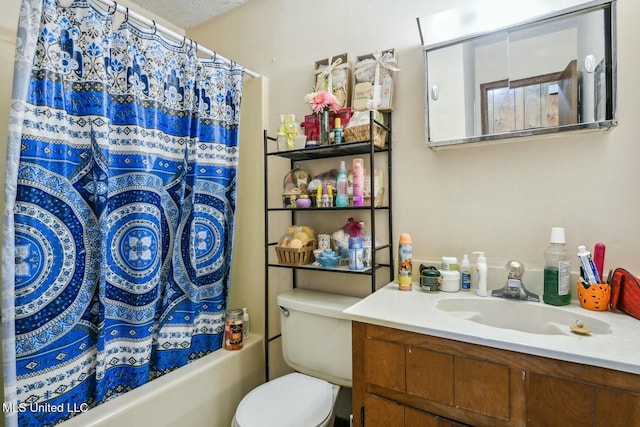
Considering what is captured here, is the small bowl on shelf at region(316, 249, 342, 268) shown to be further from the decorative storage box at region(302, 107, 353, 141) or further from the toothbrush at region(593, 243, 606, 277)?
the toothbrush at region(593, 243, 606, 277)

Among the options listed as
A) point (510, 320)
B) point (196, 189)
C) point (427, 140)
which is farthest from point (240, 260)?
point (510, 320)

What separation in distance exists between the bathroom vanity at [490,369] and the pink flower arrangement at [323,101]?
87cm

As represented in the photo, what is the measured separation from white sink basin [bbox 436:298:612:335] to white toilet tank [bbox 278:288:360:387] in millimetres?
434

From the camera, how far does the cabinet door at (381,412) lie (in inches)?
36.6

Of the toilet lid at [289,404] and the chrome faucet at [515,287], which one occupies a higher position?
the chrome faucet at [515,287]

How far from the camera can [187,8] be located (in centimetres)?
195

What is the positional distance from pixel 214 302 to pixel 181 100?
1.01m

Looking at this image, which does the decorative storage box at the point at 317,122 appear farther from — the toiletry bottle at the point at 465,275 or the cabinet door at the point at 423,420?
the cabinet door at the point at 423,420

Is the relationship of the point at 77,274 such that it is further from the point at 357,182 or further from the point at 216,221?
the point at 357,182

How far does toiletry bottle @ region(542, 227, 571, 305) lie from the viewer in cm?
103

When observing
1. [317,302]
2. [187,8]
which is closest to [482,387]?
[317,302]

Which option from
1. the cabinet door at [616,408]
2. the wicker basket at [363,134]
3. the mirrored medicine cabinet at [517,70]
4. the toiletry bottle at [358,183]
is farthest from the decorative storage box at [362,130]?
the cabinet door at [616,408]

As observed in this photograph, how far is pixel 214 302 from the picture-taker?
1653 millimetres

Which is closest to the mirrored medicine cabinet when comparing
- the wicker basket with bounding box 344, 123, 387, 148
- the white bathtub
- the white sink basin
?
the wicker basket with bounding box 344, 123, 387, 148
